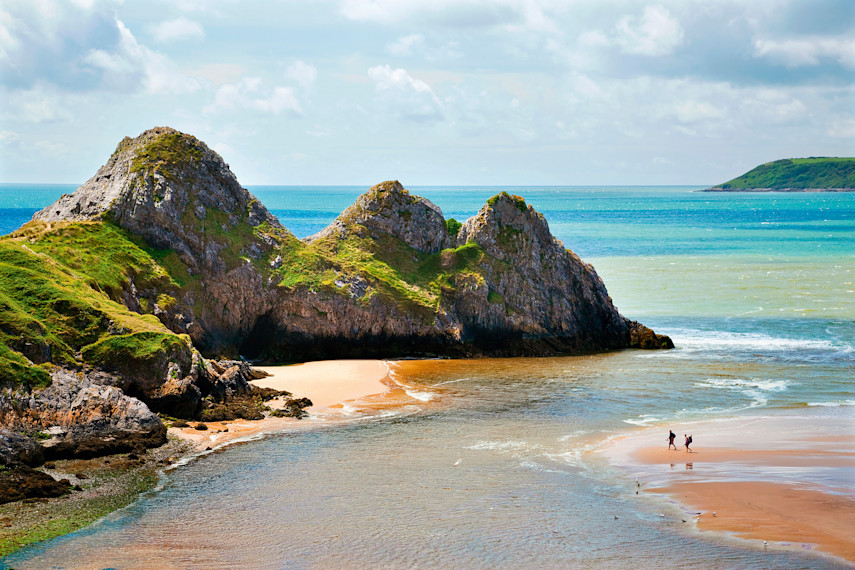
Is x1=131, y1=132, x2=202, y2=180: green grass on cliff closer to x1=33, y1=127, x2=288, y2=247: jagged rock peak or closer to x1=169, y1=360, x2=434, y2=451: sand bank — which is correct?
x1=33, y1=127, x2=288, y2=247: jagged rock peak

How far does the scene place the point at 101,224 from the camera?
41625 millimetres

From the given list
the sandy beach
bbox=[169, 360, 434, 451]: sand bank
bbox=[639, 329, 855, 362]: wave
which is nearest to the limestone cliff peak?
bbox=[169, 360, 434, 451]: sand bank

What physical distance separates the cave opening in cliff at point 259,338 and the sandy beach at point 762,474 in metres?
21.2

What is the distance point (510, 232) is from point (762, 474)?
26.1 m

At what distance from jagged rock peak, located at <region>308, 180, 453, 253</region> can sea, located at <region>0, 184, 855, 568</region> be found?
9.07 meters

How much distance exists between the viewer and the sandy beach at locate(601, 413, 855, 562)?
70.6 ft

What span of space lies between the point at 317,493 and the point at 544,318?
2633cm

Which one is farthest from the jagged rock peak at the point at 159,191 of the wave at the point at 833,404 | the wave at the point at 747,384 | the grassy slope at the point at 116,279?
the wave at the point at 833,404

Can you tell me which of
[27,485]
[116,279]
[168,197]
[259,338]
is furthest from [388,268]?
[27,485]

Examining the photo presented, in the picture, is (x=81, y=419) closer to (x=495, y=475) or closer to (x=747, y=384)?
(x=495, y=475)

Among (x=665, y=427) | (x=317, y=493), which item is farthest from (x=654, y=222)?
(x=317, y=493)

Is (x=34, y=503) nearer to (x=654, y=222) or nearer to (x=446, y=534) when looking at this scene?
(x=446, y=534)

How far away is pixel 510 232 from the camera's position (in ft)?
163

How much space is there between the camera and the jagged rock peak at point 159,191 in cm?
4275
